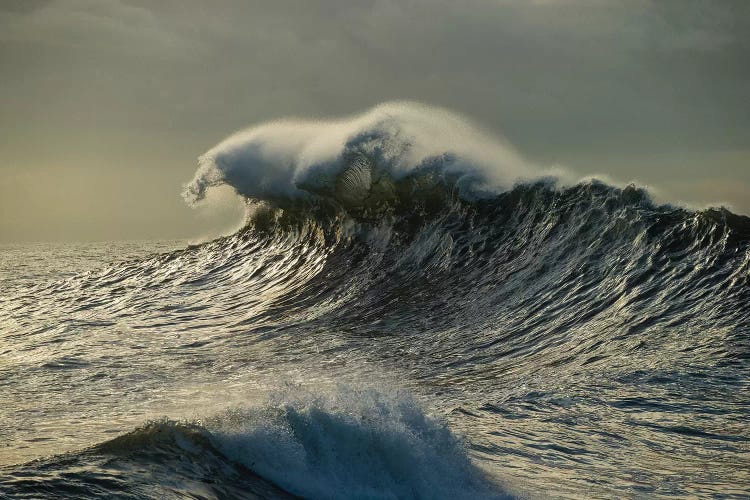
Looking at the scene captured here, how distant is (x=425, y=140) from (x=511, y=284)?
6.11 m

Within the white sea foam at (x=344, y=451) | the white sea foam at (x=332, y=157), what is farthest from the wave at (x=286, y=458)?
the white sea foam at (x=332, y=157)

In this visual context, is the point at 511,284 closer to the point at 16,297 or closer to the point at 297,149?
the point at 297,149

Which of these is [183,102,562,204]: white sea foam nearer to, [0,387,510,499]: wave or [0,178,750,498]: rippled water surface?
[0,178,750,498]: rippled water surface

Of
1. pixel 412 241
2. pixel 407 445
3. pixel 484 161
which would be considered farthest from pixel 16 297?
pixel 407 445

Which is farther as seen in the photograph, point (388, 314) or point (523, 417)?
point (388, 314)

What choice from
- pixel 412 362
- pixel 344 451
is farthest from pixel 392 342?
pixel 344 451

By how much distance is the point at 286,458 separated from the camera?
18.0 feet

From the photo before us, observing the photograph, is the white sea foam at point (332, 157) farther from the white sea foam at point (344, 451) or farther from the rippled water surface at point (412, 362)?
the white sea foam at point (344, 451)

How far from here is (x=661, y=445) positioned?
650 cm

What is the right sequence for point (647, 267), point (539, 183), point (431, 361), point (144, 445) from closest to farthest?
point (144, 445) → point (431, 361) → point (647, 267) → point (539, 183)

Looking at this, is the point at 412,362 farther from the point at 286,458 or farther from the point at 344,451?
the point at 286,458

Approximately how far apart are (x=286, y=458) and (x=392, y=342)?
5839mm

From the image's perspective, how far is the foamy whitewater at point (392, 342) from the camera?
559 centimetres

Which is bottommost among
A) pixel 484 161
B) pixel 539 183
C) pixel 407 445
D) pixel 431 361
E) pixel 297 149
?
pixel 407 445
